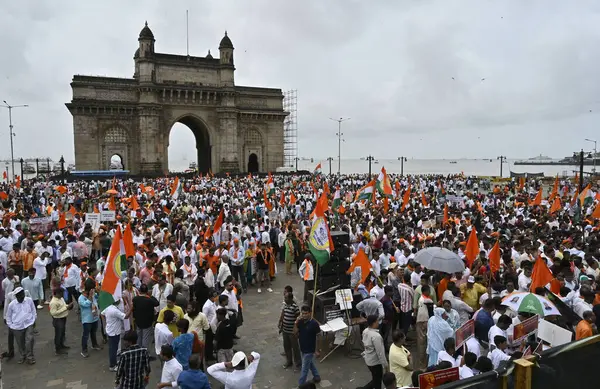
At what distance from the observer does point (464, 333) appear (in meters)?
5.90

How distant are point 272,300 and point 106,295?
17.3 feet

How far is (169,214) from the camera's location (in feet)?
68.4

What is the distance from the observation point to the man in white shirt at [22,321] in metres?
7.84

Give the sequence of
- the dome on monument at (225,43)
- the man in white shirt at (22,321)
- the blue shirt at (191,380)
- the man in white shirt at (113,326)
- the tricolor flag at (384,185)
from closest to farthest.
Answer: the blue shirt at (191,380)
the man in white shirt at (113,326)
the man in white shirt at (22,321)
the tricolor flag at (384,185)
the dome on monument at (225,43)

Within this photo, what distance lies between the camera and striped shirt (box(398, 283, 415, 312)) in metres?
Result: 8.58

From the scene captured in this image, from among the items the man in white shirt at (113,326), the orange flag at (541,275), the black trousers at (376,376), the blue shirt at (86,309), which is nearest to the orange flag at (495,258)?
the orange flag at (541,275)

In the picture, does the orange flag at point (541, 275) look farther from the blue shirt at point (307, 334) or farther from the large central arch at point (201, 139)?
the large central arch at point (201, 139)

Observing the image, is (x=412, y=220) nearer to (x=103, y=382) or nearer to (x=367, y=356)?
(x=367, y=356)

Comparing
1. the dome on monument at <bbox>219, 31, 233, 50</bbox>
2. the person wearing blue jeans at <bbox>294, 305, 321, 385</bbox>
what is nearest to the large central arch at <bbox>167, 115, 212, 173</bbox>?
the dome on monument at <bbox>219, 31, 233, 50</bbox>

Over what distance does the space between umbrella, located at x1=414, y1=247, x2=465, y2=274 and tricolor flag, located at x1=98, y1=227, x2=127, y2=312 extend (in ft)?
19.1

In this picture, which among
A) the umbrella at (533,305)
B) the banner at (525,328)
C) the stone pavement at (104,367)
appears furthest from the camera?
the stone pavement at (104,367)

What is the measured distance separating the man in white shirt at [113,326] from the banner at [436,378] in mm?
5892

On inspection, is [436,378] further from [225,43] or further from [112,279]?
[225,43]

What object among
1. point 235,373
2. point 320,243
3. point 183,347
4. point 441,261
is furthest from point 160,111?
point 235,373
